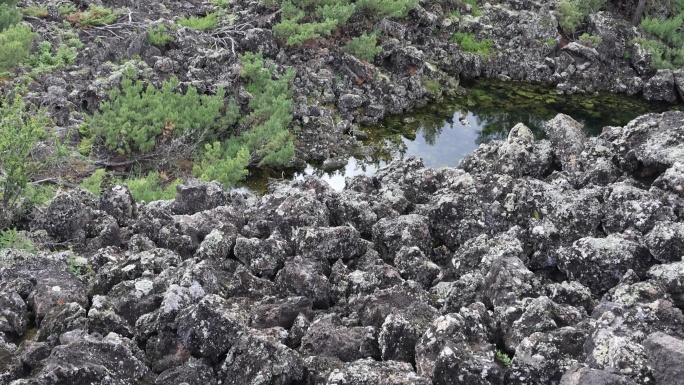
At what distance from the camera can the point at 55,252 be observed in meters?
10.8

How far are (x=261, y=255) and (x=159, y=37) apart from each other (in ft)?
50.0

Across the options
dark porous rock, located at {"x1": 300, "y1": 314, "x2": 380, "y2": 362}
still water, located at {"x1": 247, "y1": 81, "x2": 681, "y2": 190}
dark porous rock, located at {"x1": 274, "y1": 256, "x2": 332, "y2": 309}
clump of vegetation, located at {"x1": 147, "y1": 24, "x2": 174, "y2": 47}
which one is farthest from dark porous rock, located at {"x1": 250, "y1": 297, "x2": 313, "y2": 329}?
clump of vegetation, located at {"x1": 147, "y1": 24, "x2": 174, "y2": 47}

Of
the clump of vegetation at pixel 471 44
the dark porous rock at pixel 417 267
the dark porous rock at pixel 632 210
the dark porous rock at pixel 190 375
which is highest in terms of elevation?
the clump of vegetation at pixel 471 44

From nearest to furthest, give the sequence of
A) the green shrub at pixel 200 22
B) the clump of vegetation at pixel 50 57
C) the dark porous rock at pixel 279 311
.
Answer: the dark porous rock at pixel 279 311, the clump of vegetation at pixel 50 57, the green shrub at pixel 200 22

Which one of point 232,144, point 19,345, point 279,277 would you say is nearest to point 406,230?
point 279,277

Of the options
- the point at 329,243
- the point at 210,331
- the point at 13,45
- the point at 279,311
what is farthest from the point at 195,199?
the point at 13,45

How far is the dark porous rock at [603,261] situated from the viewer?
352 inches

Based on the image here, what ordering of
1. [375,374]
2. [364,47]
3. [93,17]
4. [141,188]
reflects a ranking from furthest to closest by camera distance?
[364,47]
[93,17]
[141,188]
[375,374]

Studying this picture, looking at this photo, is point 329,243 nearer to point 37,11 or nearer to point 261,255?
point 261,255

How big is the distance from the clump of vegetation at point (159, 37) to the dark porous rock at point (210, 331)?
1693cm

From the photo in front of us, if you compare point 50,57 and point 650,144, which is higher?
point 650,144

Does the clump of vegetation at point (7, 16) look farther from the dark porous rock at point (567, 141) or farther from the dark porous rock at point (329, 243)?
the dark porous rock at point (567, 141)

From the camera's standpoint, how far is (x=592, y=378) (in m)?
5.94

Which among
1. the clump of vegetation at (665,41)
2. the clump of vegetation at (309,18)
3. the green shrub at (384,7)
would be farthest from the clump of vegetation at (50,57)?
the clump of vegetation at (665,41)
